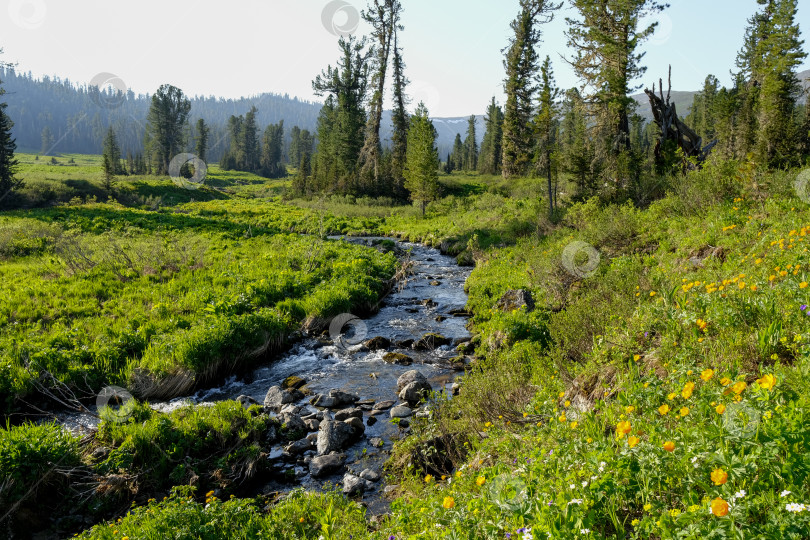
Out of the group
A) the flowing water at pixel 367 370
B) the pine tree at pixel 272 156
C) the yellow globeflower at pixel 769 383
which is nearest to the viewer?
the yellow globeflower at pixel 769 383

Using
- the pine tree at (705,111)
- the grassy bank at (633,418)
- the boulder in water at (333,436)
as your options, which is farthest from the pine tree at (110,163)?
the pine tree at (705,111)

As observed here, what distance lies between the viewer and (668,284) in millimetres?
7148

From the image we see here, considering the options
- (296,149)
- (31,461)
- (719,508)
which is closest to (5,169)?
(31,461)

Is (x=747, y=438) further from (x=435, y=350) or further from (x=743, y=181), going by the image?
(x=743, y=181)

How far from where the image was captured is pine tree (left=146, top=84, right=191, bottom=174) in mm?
80625

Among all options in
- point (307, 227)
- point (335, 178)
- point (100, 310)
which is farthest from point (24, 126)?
point (100, 310)

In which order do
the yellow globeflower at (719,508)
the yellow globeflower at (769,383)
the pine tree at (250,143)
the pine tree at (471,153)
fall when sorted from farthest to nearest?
the pine tree at (250,143) < the pine tree at (471,153) < the yellow globeflower at (769,383) < the yellow globeflower at (719,508)

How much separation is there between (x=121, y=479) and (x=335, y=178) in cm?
4455

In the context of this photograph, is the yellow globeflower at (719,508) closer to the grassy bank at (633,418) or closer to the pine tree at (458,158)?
the grassy bank at (633,418)

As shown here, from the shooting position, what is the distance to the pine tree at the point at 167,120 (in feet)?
265

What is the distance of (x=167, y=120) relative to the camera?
81.4 meters

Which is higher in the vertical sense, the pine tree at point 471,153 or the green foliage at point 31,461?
the pine tree at point 471,153

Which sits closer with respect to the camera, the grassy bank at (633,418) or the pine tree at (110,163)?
the grassy bank at (633,418)

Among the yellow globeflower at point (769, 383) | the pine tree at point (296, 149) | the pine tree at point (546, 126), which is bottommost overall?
the yellow globeflower at point (769, 383)
